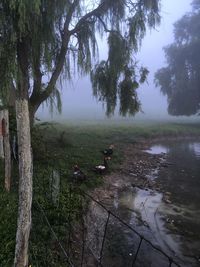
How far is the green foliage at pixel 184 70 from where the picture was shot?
4066cm

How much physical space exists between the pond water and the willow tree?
3492 mm

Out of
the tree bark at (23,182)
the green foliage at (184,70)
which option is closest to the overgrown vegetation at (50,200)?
the tree bark at (23,182)

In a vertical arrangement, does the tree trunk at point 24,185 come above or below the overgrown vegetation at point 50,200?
above

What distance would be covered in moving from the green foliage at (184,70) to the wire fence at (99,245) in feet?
106

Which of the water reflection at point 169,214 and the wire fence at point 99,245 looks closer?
the wire fence at point 99,245

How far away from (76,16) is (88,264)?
33.0ft

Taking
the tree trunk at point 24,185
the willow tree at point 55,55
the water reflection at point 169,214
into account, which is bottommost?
the water reflection at point 169,214

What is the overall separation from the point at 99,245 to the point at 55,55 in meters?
8.26

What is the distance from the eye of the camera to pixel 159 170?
61.1 ft

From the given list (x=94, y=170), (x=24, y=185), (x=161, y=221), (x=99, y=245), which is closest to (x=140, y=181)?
(x=94, y=170)

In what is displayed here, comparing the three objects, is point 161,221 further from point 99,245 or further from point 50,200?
point 50,200

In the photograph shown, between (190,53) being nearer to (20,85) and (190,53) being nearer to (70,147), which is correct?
(70,147)

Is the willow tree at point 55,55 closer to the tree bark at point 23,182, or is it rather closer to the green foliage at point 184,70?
the tree bark at point 23,182

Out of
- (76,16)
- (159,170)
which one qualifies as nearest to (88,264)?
(76,16)
